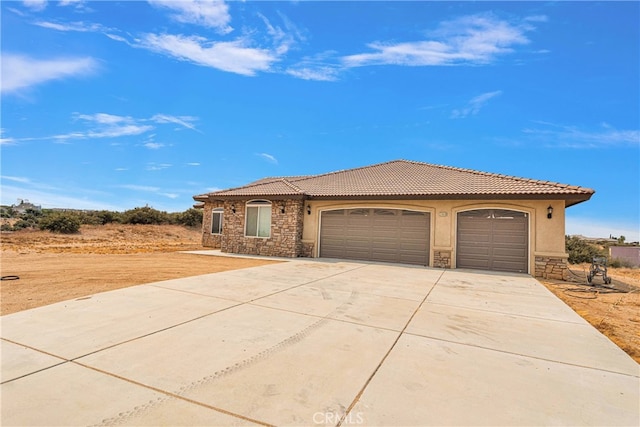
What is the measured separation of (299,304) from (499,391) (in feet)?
12.2

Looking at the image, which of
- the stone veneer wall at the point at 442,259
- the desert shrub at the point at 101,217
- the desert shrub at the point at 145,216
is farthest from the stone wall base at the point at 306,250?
the desert shrub at the point at 101,217

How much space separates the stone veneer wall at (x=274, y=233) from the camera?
1468 cm

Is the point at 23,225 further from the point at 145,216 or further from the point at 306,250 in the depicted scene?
the point at 306,250

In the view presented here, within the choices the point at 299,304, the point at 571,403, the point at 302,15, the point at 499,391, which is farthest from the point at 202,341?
the point at 302,15

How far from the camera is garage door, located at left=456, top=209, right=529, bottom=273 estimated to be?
37.7ft

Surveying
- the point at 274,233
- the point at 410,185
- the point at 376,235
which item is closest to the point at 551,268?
the point at 410,185

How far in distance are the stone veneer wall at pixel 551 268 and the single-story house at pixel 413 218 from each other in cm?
3

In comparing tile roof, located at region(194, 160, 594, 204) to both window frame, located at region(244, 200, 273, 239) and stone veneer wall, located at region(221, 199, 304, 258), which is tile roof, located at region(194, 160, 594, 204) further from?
stone veneer wall, located at region(221, 199, 304, 258)

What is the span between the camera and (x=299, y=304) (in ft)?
19.4

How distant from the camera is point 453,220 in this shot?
12328 millimetres

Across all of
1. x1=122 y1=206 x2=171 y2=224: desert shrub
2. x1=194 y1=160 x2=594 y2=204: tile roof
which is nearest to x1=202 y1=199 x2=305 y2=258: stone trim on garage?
x1=194 y1=160 x2=594 y2=204: tile roof

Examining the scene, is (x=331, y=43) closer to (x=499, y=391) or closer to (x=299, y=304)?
(x=299, y=304)

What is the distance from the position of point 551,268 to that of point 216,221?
17672mm

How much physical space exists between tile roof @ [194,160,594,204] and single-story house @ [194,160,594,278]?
1.7 inches
